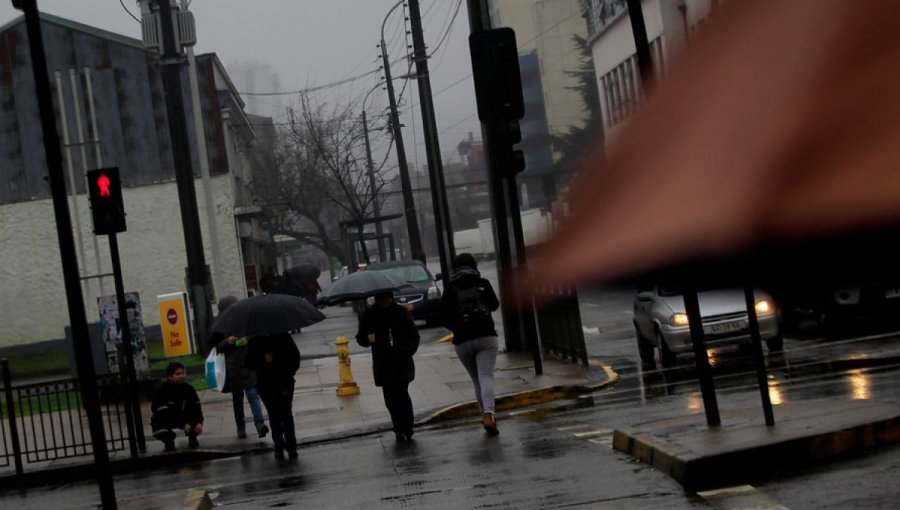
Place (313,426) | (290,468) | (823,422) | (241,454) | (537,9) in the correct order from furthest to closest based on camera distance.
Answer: (313,426), (241,454), (290,468), (823,422), (537,9)

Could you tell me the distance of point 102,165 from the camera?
146ft

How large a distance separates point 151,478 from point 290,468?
6.51 feet

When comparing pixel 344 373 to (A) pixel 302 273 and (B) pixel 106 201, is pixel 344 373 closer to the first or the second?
(B) pixel 106 201

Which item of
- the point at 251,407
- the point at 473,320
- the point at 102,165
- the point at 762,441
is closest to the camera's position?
the point at 762,441

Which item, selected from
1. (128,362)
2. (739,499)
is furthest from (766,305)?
(128,362)

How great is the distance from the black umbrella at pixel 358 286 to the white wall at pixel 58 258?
876 inches

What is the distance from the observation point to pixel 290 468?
13.4m

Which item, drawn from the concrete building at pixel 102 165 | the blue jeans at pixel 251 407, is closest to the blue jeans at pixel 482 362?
the blue jeans at pixel 251 407

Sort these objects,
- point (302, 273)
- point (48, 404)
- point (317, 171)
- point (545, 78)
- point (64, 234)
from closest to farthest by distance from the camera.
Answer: point (545, 78) < point (64, 234) < point (48, 404) < point (302, 273) < point (317, 171)

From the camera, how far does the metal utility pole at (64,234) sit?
8.70 metres

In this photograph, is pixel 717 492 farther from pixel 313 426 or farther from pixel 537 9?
pixel 313 426

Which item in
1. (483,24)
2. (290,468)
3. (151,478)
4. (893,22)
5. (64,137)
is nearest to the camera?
(893,22)

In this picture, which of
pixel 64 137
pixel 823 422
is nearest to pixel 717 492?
pixel 823 422

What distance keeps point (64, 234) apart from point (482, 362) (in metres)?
6.16
